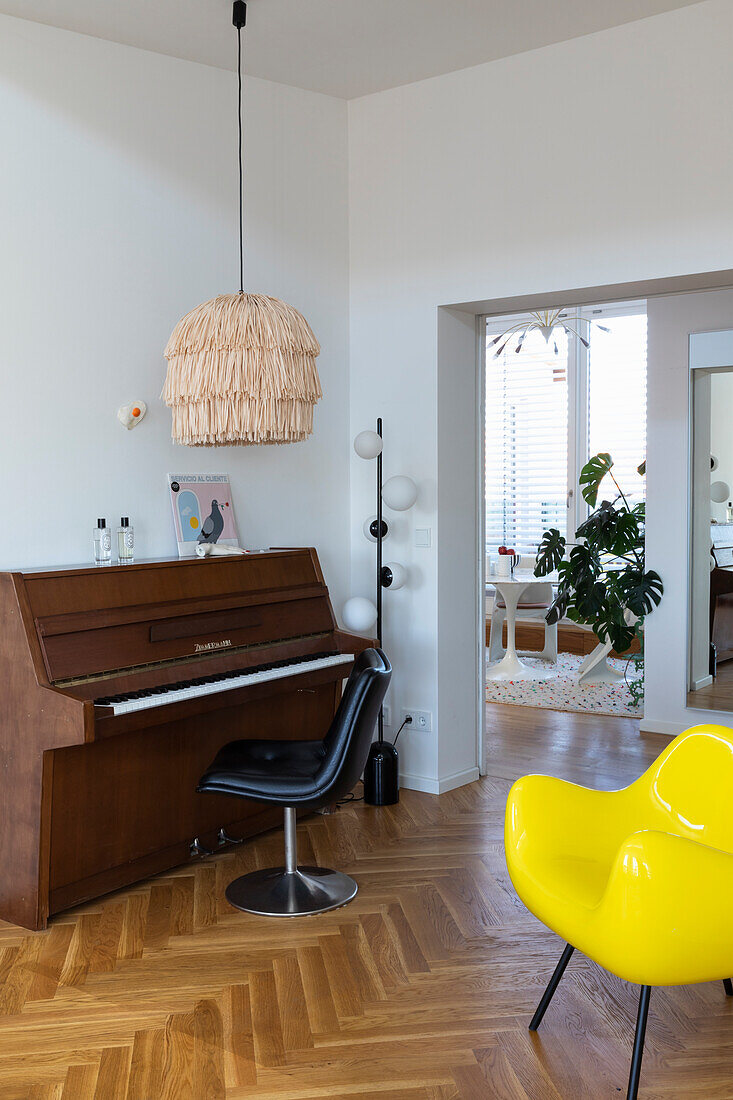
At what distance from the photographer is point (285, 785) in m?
3.09

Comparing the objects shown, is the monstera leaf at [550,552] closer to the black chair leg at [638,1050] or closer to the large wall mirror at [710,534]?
the large wall mirror at [710,534]

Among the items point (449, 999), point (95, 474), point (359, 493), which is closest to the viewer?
point (449, 999)

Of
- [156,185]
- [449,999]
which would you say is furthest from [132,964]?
[156,185]

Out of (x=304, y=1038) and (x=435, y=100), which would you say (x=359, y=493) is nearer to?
(x=435, y=100)

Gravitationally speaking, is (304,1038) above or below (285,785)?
below

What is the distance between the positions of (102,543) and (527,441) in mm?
5603

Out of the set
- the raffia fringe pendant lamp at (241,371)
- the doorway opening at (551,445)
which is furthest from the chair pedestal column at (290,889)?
the doorway opening at (551,445)

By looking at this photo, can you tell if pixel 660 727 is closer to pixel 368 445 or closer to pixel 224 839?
pixel 368 445

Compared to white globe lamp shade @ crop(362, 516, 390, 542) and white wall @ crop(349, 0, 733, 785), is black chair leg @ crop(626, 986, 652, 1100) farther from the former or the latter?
white globe lamp shade @ crop(362, 516, 390, 542)

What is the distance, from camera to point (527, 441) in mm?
8523

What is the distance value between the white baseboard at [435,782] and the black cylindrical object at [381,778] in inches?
8.6

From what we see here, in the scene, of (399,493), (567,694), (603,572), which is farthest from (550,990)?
(567,694)

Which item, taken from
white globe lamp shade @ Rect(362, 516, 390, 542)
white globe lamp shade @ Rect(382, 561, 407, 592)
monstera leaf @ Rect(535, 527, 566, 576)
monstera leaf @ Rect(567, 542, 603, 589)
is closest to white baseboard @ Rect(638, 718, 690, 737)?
monstera leaf @ Rect(567, 542, 603, 589)

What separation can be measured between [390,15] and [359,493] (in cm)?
206
